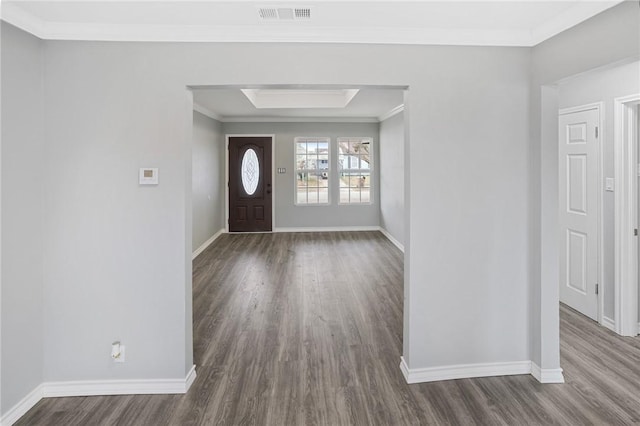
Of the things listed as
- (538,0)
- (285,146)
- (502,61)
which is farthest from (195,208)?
(538,0)

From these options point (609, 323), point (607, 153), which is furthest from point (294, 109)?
point (609, 323)

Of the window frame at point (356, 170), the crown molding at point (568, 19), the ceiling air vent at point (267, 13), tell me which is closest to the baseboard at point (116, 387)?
the ceiling air vent at point (267, 13)

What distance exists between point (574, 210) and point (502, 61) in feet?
6.73

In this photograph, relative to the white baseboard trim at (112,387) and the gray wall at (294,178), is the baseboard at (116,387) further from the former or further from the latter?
the gray wall at (294,178)

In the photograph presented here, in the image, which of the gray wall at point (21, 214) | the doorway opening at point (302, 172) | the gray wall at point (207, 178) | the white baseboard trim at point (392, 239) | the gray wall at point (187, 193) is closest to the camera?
the gray wall at point (21, 214)

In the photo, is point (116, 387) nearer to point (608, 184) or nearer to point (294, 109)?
point (608, 184)

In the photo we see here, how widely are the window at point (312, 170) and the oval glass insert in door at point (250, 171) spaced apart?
0.92 m

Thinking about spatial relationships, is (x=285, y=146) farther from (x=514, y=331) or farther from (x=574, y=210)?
(x=514, y=331)

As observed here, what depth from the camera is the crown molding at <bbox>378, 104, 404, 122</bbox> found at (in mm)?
6726

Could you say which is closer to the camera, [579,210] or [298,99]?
[579,210]

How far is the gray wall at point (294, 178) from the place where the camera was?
8.65 m

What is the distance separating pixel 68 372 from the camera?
2588 mm

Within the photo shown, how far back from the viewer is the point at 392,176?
7.44 m

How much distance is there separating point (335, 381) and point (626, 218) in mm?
2860
